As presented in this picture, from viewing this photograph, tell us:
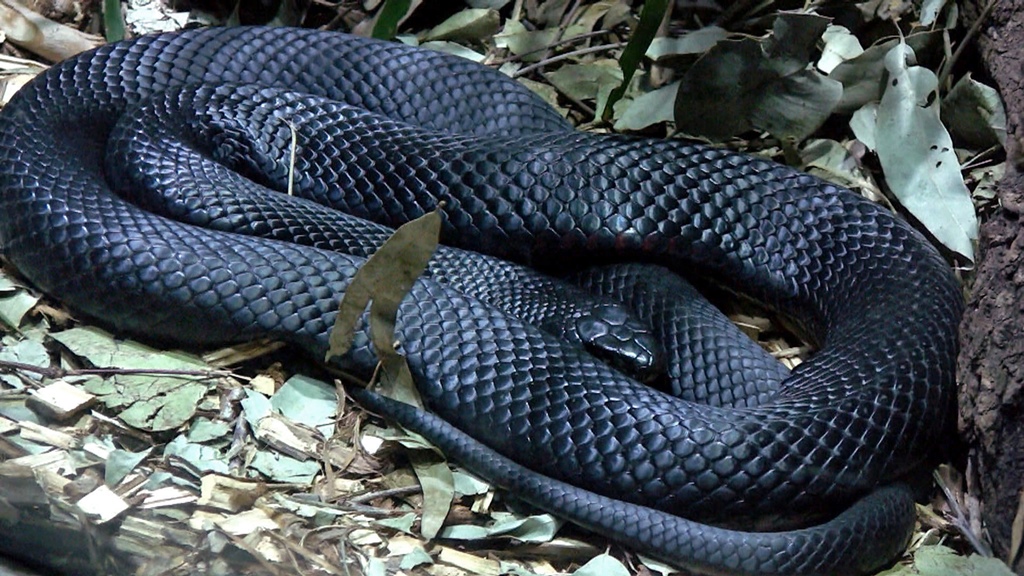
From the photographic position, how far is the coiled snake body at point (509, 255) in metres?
A: 2.69

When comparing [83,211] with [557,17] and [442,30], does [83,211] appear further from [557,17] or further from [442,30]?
[557,17]

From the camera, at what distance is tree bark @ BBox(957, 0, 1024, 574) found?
2545 millimetres

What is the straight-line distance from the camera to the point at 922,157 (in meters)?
3.65

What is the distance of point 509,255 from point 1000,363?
1.63 m

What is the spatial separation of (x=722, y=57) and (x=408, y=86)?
4.00 ft

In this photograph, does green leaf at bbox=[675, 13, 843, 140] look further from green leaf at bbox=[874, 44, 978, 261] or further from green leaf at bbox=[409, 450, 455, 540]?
green leaf at bbox=[409, 450, 455, 540]

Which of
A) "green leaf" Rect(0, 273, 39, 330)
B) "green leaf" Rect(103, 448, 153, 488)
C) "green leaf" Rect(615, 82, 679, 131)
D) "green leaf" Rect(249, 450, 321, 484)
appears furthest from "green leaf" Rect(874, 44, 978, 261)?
"green leaf" Rect(0, 273, 39, 330)

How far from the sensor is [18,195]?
10.5 feet

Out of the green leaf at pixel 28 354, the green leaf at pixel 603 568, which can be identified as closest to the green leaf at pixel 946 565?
the green leaf at pixel 603 568

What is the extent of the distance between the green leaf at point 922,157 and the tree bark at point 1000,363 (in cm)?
57

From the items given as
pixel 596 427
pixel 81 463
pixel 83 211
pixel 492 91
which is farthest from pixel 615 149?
pixel 81 463

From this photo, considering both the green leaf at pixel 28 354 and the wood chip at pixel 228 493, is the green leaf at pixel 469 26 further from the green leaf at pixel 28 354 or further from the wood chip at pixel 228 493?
the wood chip at pixel 228 493

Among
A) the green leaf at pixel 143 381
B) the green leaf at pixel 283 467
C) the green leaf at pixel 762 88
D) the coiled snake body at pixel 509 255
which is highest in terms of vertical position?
the green leaf at pixel 762 88

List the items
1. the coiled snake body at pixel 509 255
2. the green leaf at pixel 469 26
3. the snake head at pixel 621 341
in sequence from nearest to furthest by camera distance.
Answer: the coiled snake body at pixel 509 255 < the snake head at pixel 621 341 < the green leaf at pixel 469 26
